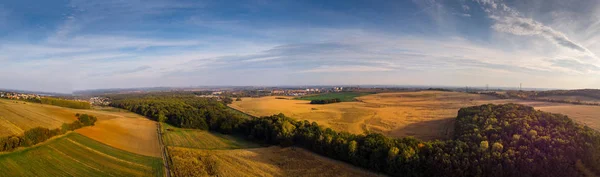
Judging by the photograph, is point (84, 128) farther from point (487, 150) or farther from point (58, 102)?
point (487, 150)

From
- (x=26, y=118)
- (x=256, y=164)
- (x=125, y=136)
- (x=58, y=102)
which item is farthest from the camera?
(x=58, y=102)

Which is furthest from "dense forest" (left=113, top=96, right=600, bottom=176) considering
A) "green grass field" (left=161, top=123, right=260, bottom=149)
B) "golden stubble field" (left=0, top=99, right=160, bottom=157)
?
"golden stubble field" (left=0, top=99, right=160, bottom=157)

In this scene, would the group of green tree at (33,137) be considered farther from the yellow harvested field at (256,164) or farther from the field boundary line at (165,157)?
the yellow harvested field at (256,164)

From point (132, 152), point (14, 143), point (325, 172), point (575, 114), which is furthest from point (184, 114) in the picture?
point (575, 114)

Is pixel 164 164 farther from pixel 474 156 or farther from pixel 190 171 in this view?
pixel 474 156

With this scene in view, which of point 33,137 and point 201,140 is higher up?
point 33,137

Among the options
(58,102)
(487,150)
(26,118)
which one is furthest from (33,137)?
(487,150)

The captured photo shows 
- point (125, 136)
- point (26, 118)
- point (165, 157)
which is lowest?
point (165, 157)

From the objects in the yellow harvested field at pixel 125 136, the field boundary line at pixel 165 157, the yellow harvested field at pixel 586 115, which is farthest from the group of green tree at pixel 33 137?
the yellow harvested field at pixel 586 115
